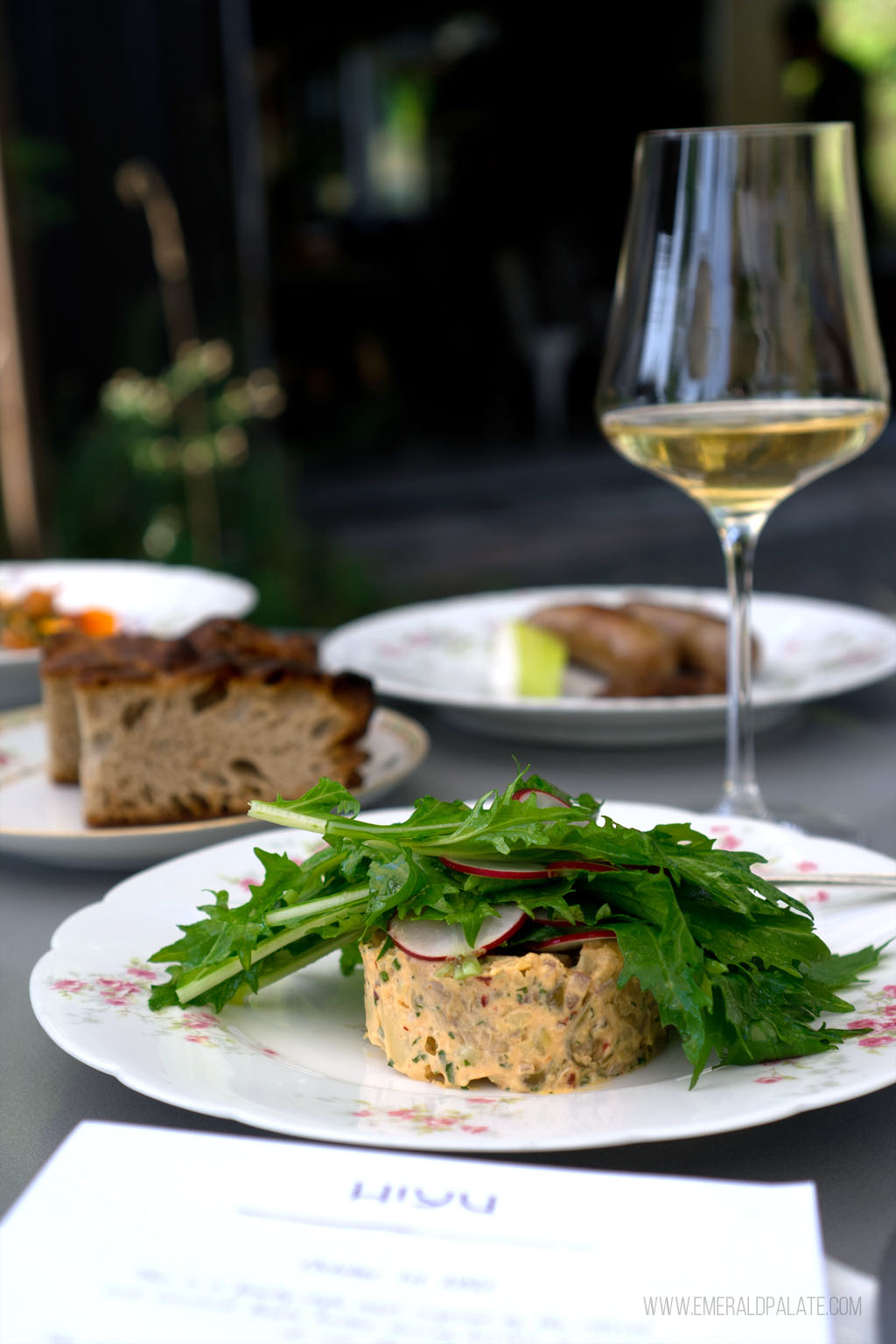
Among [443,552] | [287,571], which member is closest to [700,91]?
[443,552]

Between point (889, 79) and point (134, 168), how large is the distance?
474 cm

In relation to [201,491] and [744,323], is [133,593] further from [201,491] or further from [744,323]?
[201,491]

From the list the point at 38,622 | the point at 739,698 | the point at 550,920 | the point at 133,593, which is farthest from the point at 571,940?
the point at 133,593

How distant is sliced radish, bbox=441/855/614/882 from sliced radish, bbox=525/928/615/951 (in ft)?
0.10

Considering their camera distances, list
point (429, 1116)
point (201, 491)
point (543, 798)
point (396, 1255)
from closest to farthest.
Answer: point (396, 1255)
point (429, 1116)
point (543, 798)
point (201, 491)

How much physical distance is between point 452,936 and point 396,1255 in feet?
0.75

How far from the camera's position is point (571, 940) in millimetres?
722

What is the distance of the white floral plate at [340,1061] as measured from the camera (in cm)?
64

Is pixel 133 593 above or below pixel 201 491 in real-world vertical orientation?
above

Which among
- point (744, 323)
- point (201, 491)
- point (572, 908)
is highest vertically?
point (744, 323)

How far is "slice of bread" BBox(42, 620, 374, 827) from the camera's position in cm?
121

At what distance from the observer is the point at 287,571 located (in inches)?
199

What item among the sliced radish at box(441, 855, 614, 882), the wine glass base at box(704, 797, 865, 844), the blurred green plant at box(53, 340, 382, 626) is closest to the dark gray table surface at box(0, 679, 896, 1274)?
the wine glass base at box(704, 797, 865, 844)

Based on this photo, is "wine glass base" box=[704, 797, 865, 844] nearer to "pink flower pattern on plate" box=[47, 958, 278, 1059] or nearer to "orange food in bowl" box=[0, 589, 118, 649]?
"pink flower pattern on plate" box=[47, 958, 278, 1059]
